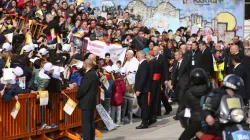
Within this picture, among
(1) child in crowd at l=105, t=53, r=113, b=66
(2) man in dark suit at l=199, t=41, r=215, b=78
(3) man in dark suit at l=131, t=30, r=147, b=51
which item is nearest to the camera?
(1) child in crowd at l=105, t=53, r=113, b=66

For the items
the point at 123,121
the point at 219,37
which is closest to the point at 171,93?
the point at 123,121

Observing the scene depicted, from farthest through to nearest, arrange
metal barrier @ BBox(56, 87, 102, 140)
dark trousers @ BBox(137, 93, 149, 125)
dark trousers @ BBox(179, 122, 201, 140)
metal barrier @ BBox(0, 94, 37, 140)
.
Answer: dark trousers @ BBox(137, 93, 149, 125) < metal barrier @ BBox(56, 87, 102, 140) < metal barrier @ BBox(0, 94, 37, 140) < dark trousers @ BBox(179, 122, 201, 140)

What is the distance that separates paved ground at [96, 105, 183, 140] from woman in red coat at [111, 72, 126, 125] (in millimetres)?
375

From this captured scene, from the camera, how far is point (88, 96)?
1317 cm

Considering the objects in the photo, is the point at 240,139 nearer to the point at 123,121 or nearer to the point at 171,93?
the point at 123,121

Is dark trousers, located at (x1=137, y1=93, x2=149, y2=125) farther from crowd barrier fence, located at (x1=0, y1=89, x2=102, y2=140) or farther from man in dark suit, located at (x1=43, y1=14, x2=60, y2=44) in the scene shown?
man in dark suit, located at (x1=43, y1=14, x2=60, y2=44)

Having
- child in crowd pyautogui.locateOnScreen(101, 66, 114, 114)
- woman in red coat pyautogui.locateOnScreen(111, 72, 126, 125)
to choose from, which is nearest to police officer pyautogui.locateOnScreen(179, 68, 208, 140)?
child in crowd pyautogui.locateOnScreen(101, 66, 114, 114)

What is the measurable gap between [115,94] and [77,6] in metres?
10.3

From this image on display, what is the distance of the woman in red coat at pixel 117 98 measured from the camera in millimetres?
16766

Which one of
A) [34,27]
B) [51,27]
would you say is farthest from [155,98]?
[34,27]

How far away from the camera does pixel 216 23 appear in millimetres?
35062

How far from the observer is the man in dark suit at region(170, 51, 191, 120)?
16464 mm

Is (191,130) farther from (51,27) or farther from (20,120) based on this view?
(51,27)

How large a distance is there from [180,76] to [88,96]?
15.4ft
